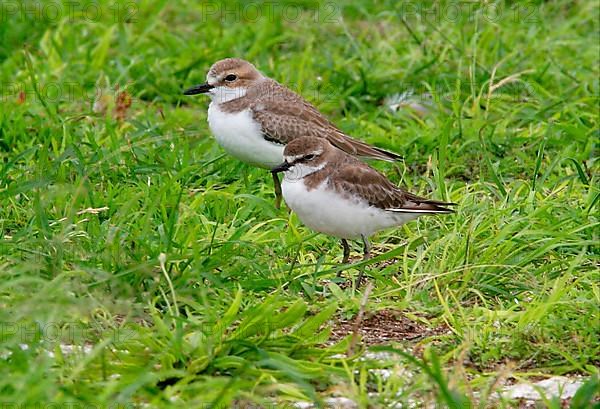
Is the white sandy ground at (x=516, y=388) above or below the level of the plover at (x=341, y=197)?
below

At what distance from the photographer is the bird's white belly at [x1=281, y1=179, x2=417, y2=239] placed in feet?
20.5

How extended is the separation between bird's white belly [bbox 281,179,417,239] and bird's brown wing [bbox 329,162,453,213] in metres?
0.05

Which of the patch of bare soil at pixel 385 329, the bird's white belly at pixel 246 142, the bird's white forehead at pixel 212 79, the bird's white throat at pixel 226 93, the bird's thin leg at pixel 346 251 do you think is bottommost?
the patch of bare soil at pixel 385 329

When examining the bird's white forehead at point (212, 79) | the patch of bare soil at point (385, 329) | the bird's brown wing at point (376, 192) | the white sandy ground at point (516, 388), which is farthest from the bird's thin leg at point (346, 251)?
the bird's white forehead at point (212, 79)

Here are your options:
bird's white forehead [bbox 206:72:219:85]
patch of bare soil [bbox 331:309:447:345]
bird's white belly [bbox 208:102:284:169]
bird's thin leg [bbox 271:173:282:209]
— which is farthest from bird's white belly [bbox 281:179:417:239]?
bird's white forehead [bbox 206:72:219:85]

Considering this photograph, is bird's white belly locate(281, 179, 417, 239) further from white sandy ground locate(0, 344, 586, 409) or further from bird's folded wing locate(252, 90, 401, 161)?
bird's folded wing locate(252, 90, 401, 161)

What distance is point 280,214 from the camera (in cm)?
728

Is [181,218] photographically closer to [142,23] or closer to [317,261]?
[317,261]

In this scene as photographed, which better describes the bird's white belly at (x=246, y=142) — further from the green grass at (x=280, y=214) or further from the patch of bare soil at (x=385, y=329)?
the patch of bare soil at (x=385, y=329)

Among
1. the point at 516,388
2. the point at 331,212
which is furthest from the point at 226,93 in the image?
the point at 516,388

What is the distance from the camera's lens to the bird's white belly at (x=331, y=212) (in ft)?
20.5

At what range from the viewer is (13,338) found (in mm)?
4887

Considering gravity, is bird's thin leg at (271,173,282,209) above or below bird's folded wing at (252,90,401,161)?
below

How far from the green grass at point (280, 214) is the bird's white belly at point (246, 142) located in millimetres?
224
